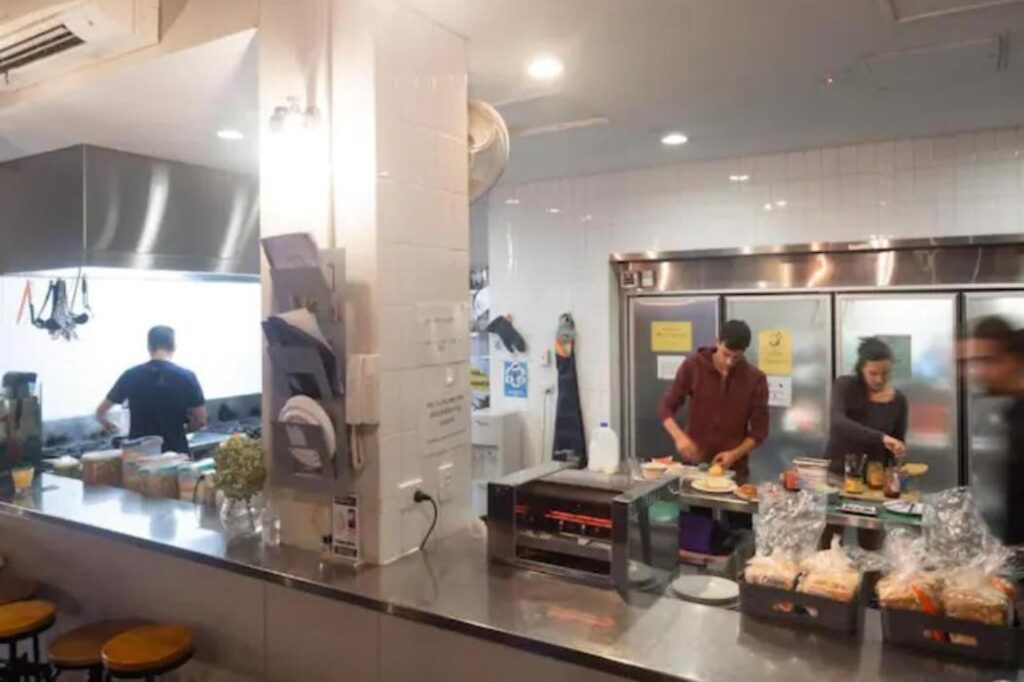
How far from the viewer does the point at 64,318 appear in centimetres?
394

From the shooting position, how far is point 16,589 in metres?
2.76

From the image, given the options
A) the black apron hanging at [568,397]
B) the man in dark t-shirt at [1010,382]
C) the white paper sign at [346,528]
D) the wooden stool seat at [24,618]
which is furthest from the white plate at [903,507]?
the wooden stool seat at [24,618]

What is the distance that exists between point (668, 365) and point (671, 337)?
6.9 inches

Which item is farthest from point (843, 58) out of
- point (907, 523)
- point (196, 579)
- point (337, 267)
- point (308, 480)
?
point (196, 579)

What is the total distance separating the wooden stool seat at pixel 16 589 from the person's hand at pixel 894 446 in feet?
11.5

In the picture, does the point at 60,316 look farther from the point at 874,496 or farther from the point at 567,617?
the point at 874,496

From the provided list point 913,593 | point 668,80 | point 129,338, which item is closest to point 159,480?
point 129,338

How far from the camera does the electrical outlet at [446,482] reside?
2.32 metres

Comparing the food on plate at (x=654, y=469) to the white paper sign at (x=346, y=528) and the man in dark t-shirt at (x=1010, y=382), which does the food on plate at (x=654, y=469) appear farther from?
the white paper sign at (x=346, y=528)

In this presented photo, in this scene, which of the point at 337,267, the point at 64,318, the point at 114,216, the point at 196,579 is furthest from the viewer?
the point at 64,318

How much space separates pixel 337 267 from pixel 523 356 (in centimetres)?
322

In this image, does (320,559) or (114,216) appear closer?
(320,559)

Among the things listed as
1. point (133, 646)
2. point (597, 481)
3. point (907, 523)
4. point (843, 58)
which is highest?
point (843, 58)

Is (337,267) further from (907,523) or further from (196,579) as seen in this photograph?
(907,523)
